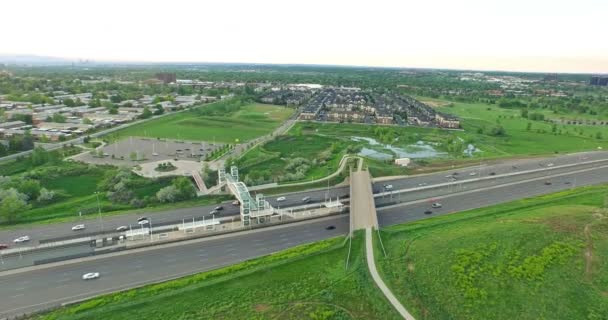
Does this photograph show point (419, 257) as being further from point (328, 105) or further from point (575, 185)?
point (328, 105)

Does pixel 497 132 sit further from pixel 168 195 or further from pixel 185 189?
pixel 168 195

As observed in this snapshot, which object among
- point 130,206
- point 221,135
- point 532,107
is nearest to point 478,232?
point 130,206

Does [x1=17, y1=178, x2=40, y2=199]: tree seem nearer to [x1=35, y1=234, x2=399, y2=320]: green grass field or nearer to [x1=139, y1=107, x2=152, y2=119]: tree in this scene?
[x1=35, y1=234, x2=399, y2=320]: green grass field

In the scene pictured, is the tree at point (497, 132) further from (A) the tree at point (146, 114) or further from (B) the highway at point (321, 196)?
(A) the tree at point (146, 114)

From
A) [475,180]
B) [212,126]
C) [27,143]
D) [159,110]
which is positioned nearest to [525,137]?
[475,180]

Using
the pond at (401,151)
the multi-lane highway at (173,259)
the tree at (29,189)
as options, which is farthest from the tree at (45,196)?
the pond at (401,151)

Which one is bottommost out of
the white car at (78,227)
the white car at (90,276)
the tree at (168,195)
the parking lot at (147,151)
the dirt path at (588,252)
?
the white car at (90,276)

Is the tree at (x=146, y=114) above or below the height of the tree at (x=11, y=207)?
above
